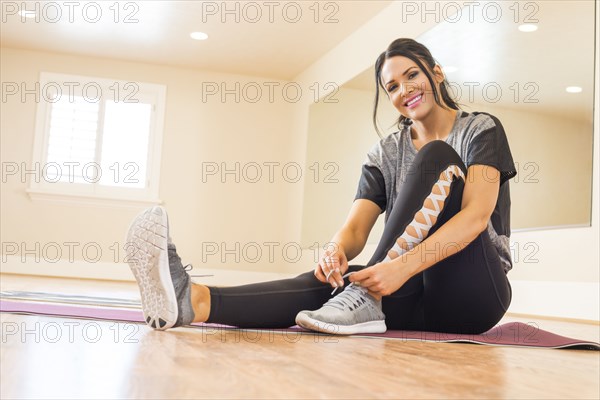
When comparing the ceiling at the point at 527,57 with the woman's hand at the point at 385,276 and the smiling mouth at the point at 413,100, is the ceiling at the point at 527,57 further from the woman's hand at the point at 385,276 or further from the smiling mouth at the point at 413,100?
the woman's hand at the point at 385,276

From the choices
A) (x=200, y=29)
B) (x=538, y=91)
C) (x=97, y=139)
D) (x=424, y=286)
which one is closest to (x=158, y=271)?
(x=424, y=286)

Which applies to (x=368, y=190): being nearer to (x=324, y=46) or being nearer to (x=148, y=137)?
(x=324, y=46)

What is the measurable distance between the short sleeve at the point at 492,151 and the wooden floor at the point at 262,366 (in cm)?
42

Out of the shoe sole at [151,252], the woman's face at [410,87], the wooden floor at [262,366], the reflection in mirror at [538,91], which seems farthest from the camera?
the reflection in mirror at [538,91]

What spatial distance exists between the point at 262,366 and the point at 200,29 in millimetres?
5504

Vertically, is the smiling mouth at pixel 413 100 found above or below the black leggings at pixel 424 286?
above

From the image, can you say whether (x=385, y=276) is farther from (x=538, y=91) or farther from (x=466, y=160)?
(x=538, y=91)

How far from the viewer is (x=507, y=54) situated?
13.2 feet

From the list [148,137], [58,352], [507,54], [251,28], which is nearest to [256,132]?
[148,137]

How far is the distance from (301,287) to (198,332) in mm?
266

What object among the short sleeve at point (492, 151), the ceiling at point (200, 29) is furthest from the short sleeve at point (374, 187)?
the ceiling at point (200, 29)

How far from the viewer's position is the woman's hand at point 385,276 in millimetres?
1575

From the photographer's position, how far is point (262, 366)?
1077 mm

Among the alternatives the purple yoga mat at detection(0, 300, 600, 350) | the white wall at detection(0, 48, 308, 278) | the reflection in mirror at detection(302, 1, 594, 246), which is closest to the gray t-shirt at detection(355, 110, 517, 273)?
the purple yoga mat at detection(0, 300, 600, 350)
